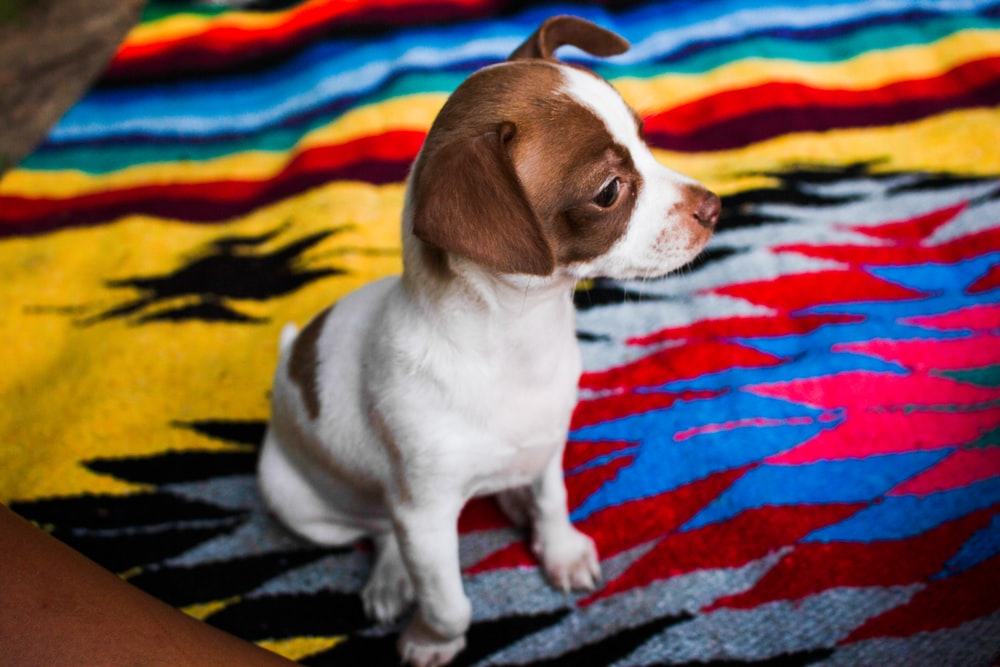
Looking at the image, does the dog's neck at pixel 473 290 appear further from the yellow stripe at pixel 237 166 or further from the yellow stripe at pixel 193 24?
the yellow stripe at pixel 193 24

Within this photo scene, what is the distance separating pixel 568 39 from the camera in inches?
71.9

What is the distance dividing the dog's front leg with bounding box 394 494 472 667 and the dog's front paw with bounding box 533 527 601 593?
309mm

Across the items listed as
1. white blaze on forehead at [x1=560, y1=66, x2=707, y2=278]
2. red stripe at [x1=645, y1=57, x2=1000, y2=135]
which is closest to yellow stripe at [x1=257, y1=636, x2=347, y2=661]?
white blaze on forehead at [x1=560, y1=66, x2=707, y2=278]

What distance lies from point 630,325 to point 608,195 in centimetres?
120

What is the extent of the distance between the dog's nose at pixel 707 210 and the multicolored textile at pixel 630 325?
0.84 m

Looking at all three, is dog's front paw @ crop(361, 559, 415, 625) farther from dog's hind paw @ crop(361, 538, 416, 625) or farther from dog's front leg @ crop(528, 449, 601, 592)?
dog's front leg @ crop(528, 449, 601, 592)

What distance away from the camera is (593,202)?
149cm

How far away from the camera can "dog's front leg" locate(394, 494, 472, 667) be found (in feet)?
5.61

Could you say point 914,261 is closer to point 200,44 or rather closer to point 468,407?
point 468,407

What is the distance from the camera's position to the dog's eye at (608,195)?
150cm

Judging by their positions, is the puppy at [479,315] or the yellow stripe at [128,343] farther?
the yellow stripe at [128,343]

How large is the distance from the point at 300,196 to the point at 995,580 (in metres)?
2.52

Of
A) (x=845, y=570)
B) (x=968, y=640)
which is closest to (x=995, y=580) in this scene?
(x=968, y=640)

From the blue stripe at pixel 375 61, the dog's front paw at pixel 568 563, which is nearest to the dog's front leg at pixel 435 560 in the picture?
the dog's front paw at pixel 568 563
